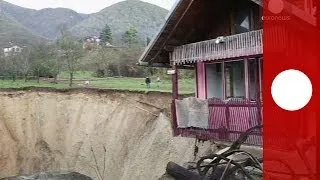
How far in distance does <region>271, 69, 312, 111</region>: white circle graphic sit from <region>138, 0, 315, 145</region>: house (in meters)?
10.6

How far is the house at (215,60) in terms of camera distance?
12.5 m

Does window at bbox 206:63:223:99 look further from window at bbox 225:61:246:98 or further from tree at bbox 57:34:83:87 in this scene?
tree at bbox 57:34:83:87

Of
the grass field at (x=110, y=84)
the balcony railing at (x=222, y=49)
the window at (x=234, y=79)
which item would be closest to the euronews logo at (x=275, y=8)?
the balcony railing at (x=222, y=49)

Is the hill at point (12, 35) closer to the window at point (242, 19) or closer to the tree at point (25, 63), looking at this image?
the tree at point (25, 63)

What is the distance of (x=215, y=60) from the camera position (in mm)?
14188

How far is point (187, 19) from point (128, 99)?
15.5 m

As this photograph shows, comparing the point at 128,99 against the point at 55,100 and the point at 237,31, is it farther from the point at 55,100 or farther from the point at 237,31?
the point at 237,31

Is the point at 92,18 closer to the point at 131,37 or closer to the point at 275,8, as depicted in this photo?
the point at 131,37

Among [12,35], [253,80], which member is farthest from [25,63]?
[12,35]

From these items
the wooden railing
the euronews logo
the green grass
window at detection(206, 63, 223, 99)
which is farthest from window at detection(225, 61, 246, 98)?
the euronews logo

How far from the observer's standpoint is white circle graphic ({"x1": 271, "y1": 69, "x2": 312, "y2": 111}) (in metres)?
1.25

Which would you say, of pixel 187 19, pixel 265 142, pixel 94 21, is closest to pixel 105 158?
pixel 187 19

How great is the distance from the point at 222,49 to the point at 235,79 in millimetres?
2016
